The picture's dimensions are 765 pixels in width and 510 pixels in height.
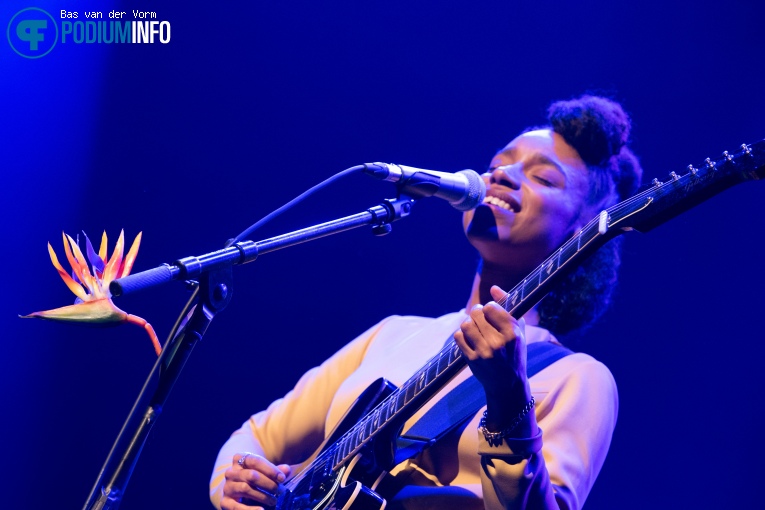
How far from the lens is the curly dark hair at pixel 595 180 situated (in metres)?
2.37

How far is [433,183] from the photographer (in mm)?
1775

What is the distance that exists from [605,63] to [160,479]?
2.10 m

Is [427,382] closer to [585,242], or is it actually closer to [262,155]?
[585,242]

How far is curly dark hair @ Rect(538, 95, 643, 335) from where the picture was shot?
7.79ft

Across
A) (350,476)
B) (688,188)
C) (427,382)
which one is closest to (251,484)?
(350,476)

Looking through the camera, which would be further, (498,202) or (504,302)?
(498,202)

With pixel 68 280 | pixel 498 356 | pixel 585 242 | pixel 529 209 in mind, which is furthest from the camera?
pixel 68 280

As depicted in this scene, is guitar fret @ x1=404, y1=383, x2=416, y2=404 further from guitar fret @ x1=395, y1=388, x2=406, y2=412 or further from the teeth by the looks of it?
the teeth

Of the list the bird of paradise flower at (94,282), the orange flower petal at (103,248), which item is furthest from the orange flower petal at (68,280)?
the orange flower petal at (103,248)

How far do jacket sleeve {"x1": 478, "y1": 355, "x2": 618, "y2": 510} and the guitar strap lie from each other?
0.10m

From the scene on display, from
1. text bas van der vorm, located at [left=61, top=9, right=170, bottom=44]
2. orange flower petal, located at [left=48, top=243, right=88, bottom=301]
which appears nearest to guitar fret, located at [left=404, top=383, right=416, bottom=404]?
orange flower petal, located at [left=48, top=243, right=88, bottom=301]

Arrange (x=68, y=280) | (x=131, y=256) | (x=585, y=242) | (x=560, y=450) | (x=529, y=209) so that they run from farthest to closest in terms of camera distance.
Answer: (x=131, y=256)
(x=68, y=280)
(x=529, y=209)
(x=560, y=450)
(x=585, y=242)

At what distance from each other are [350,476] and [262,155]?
145 cm

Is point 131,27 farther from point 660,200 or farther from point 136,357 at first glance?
point 660,200
